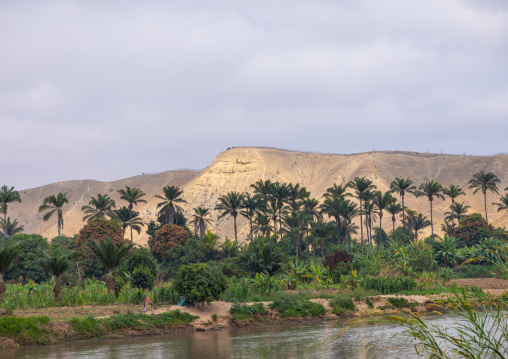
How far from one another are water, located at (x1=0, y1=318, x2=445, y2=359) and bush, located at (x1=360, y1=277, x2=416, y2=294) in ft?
41.5

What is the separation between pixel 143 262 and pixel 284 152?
13877 cm

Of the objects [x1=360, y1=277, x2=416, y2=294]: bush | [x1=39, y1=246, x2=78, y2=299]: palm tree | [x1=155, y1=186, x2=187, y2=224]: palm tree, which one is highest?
[x1=155, y1=186, x2=187, y2=224]: palm tree

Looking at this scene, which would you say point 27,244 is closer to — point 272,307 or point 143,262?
point 143,262

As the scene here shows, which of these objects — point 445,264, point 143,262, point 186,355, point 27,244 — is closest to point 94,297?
point 143,262

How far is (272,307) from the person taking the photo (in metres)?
41.2

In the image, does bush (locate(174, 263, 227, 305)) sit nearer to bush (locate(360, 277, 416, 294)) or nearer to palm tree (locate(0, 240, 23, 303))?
palm tree (locate(0, 240, 23, 303))

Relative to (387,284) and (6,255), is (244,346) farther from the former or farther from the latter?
(387,284)

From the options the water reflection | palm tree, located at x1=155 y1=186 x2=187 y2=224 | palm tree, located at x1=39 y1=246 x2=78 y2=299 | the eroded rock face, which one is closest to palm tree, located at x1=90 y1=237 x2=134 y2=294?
palm tree, located at x1=39 y1=246 x2=78 y2=299

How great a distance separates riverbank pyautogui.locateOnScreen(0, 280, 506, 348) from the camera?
32.5 m

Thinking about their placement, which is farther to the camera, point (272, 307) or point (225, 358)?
point (272, 307)

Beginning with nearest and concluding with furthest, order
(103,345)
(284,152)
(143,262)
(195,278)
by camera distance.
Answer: (103,345) → (195,278) → (143,262) → (284,152)

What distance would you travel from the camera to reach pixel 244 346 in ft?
95.9

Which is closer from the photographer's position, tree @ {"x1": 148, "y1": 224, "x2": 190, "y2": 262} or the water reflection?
the water reflection

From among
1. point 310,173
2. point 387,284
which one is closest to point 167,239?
point 387,284
